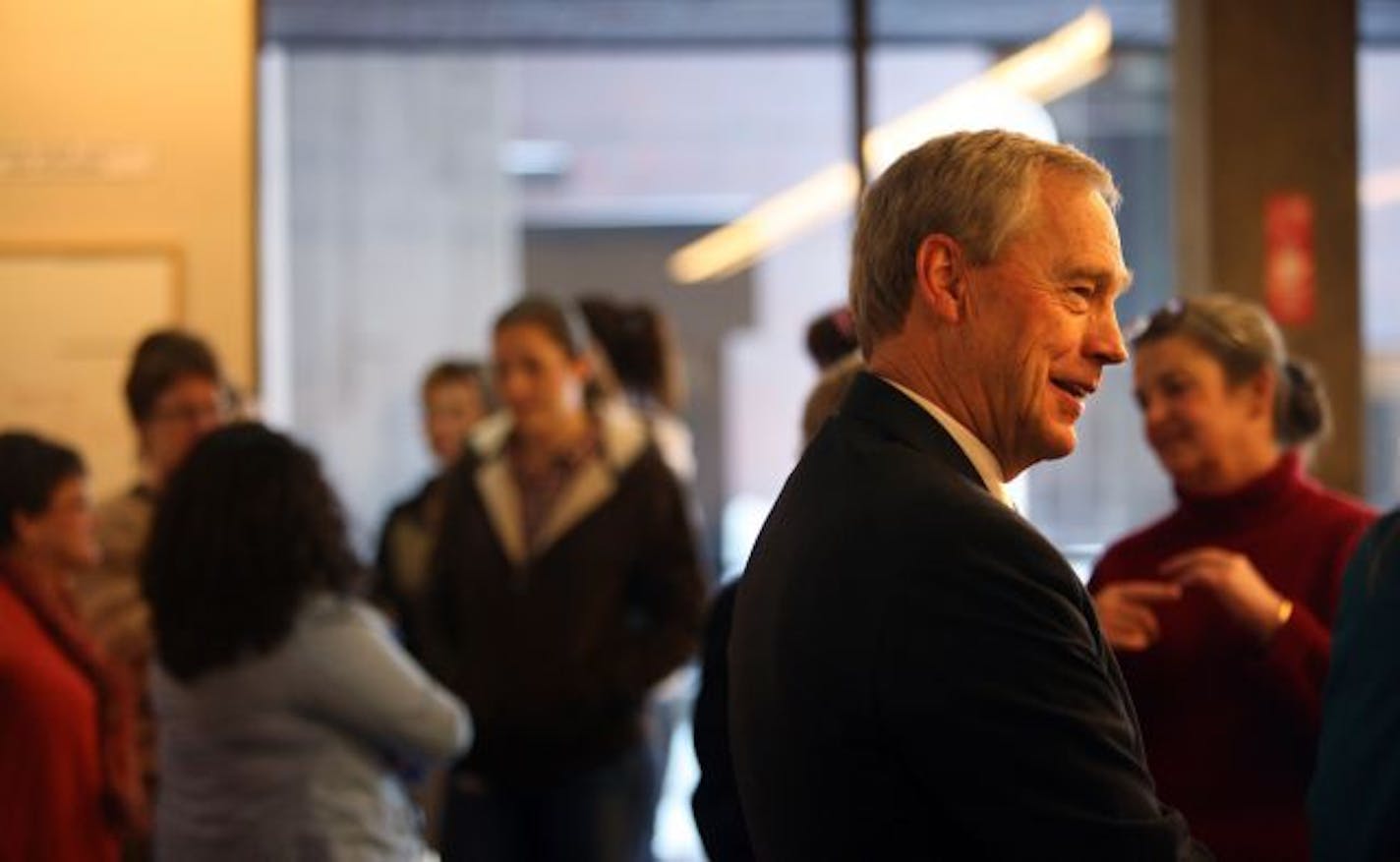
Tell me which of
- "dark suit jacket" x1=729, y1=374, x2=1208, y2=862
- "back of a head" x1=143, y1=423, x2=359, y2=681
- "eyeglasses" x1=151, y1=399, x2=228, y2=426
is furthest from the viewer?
"eyeglasses" x1=151, y1=399, x2=228, y2=426

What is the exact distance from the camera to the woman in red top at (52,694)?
3.27 m

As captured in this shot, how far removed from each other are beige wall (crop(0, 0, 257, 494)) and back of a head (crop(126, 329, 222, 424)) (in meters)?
1.44

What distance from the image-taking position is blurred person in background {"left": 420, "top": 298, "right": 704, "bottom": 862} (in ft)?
13.8

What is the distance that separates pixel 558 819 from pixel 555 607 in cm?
42

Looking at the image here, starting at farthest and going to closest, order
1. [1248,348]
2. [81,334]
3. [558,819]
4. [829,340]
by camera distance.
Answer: [81,334]
[558,819]
[829,340]
[1248,348]

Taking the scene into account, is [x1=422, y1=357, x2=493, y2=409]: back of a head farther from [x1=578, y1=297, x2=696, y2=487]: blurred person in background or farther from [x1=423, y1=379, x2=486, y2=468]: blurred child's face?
[x1=578, y1=297, x2=696, y2=487]: blurred person in background

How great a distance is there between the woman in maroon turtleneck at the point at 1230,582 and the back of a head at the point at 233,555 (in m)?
1.21

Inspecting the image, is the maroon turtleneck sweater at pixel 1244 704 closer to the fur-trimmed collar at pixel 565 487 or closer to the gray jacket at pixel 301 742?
the gray jacket at pixel 301 742

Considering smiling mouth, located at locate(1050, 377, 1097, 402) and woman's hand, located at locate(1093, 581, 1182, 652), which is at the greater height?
smiling mouth, located at locate(1050, 377, 1097, 402)

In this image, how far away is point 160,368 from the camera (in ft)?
13.9

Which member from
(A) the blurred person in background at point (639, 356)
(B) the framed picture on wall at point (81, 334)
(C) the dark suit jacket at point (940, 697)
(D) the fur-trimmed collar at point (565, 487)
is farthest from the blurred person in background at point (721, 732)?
(B) the framed picture on wall at point (81, 334)

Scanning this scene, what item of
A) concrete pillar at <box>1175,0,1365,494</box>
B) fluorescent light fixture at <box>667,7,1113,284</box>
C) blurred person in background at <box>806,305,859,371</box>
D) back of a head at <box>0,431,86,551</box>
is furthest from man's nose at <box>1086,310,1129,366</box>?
fluorescent light fixture at <box>667,7,1113,284</box>

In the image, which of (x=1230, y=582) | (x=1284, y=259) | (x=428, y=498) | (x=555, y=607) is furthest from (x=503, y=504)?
(x=1284, y=259)

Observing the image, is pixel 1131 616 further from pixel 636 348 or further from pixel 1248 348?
pixel 636 348
